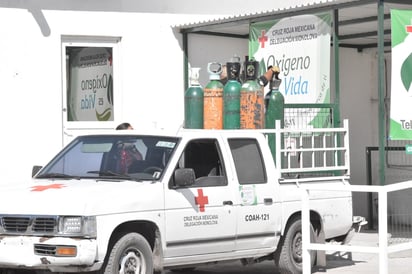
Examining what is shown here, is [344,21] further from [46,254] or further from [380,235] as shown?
[46,254]

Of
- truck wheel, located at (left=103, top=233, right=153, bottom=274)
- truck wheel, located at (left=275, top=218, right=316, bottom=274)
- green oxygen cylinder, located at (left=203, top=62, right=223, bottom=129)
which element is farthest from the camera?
green oxygen cylinder, located at (left=203, top=62, right=223, bottom=129)

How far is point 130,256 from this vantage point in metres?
8.65

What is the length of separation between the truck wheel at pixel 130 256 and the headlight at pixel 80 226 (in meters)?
0.36

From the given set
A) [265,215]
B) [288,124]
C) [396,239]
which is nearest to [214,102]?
[288,124]

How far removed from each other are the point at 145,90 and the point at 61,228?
7.38 meters

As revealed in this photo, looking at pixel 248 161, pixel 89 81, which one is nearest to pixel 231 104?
pixel 248 161

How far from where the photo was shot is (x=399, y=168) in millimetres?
14586

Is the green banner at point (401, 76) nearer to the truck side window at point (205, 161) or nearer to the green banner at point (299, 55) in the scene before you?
the green banner at point (299, 55)

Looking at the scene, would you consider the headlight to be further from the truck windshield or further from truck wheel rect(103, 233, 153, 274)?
the truck windshield

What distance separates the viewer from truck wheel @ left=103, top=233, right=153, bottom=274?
8.42 meters

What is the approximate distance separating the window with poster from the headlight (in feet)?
21.6

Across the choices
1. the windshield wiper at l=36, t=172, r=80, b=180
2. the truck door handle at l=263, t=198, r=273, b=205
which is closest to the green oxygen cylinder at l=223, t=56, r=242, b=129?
the truck door handle at l=263, t=198, r=273, b=205

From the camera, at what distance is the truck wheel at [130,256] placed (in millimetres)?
8422

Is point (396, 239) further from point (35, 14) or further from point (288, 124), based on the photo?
point (35, 14)
